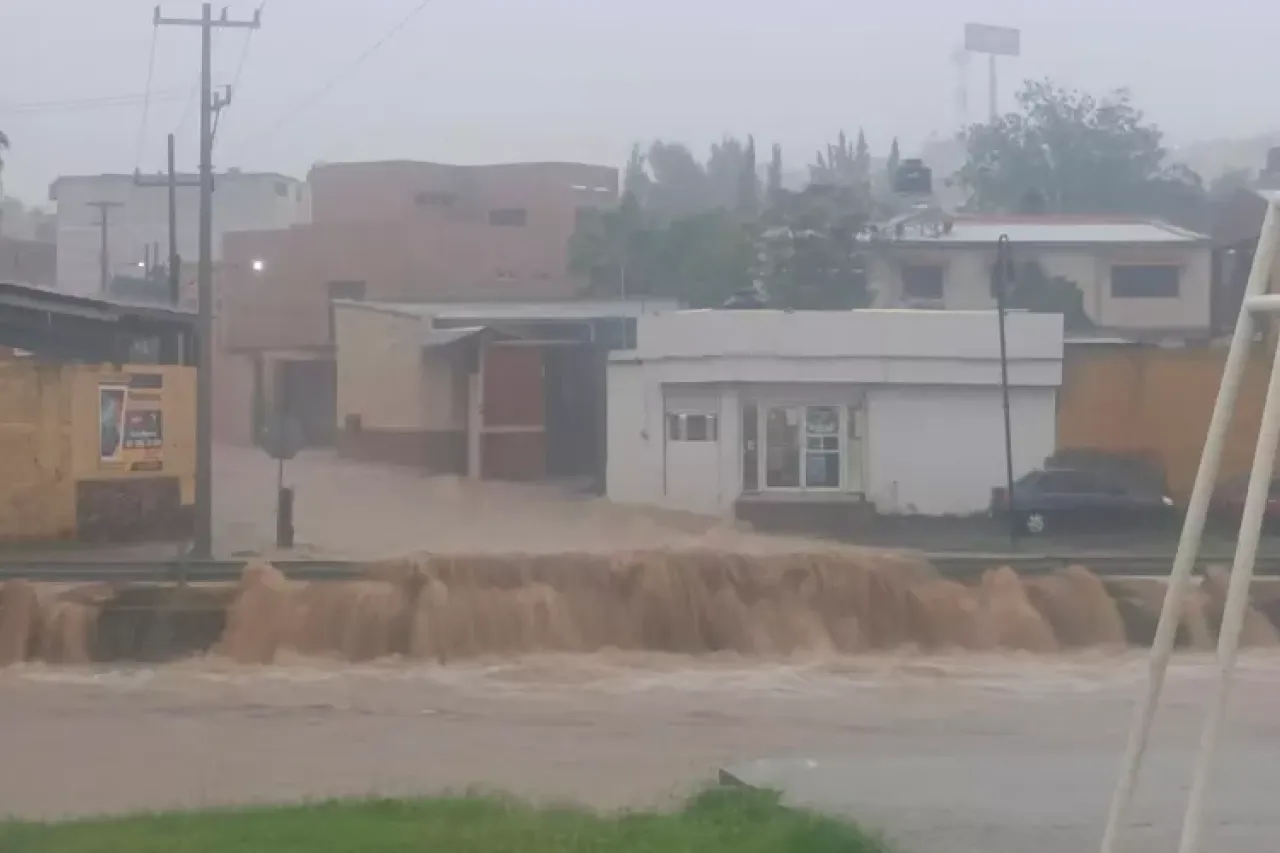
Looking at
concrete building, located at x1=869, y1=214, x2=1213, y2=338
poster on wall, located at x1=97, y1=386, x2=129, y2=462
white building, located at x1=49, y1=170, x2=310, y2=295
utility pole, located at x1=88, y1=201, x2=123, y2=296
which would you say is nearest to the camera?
poster on wall, located at x1=97, y1=386, x2=129, y2=462

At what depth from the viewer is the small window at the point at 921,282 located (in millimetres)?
19891

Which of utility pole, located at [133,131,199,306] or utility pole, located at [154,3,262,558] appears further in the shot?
utility pole, located at [133,131,199,306]

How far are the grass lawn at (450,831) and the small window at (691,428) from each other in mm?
10841

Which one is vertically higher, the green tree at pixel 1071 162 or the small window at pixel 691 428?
the green tree at pixel 1071 162

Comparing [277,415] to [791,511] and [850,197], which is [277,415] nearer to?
[791,511]

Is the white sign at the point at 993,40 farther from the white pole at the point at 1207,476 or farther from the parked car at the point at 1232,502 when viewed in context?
the white pole at the point at 1207,476

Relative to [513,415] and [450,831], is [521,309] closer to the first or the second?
[513,415]

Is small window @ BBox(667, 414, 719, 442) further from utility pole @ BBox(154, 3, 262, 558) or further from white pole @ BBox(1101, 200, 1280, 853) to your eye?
white pole @ BBox(1101, 200, 1280, 853)

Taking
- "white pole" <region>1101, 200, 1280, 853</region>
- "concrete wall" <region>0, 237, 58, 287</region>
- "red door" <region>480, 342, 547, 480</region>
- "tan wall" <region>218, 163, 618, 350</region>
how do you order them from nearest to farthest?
"white pole" <region>1101, 200, 1280, 853</region>, "red door" <region>480, 342, 547, 480</region>, "tan wall" <region>218, 163, 618, 350</region>, "concrete wall" <region>0, 237, 58, 287</region>

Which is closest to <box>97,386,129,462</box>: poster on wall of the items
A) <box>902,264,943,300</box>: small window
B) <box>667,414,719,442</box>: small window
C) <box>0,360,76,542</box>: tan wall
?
<box>0,360,76,542</box>: tan wall

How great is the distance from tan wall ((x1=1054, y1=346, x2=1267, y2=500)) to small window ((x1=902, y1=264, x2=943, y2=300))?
6.25 ft

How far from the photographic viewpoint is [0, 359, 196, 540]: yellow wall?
18281 millimetres

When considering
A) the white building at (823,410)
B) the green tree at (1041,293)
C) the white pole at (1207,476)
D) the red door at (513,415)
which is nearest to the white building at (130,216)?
the red door at (513,415)

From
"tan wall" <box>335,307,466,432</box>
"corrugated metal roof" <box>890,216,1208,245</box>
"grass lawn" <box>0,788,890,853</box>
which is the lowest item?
"grass lawn" <box>0,788,890,853</box>
